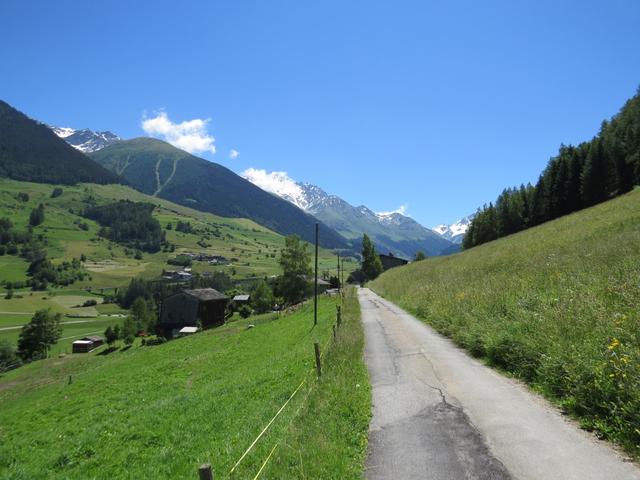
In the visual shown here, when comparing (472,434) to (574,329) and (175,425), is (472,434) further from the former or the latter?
(175,425)

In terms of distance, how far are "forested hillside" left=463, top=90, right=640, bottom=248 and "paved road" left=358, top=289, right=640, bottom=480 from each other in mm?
74478

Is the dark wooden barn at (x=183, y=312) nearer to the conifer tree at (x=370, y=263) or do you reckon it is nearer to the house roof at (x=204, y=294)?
the house roof at (x=204, y=294)

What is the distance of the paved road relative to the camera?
725 centimetres

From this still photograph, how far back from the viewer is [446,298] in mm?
27000

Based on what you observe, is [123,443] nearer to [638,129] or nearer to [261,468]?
[261,468]

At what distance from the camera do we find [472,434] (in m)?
8.91

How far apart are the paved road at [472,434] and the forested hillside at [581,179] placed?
74.5 m

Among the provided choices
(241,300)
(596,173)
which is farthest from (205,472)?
(241,300)

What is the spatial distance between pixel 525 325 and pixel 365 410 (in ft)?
23.7

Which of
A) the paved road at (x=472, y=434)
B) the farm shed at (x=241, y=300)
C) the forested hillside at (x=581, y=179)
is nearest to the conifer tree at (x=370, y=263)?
the forested hillside at (x=581, y=179)

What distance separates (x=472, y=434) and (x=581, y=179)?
3232 inches

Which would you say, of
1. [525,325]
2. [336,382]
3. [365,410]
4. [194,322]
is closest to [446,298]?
[525,325]

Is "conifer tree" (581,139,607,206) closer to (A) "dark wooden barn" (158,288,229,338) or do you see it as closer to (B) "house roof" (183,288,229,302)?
(A) "dark wooden barn" (158,288,229,338)

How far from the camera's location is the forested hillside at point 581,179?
71562 mm
